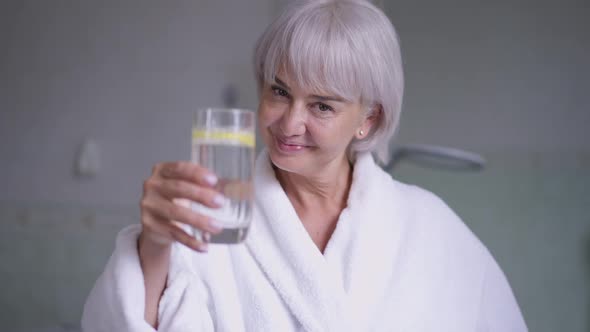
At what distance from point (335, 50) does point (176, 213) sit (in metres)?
0.60

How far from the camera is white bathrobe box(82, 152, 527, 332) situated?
111 centimetres

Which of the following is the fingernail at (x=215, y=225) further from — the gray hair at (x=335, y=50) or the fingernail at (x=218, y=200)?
the gray hair at (x=335, y=50)

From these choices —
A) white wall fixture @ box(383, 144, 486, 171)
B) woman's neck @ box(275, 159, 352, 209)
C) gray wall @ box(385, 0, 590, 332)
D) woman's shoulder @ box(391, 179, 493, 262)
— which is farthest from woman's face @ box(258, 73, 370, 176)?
gray wall @ box(385, 0, 590, 332)

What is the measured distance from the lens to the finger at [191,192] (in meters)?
0.79

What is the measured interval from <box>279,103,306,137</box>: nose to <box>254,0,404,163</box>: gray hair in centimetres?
5

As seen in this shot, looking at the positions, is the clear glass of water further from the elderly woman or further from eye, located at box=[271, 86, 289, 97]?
eye, located at box=[271, 86, 289, 97]

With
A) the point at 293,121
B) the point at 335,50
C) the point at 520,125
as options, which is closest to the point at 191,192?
the point at 293,121

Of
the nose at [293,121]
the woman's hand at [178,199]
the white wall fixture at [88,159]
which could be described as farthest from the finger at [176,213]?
the white wall fixture at [88,159]

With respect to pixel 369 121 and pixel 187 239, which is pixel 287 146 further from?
pixel 187 239

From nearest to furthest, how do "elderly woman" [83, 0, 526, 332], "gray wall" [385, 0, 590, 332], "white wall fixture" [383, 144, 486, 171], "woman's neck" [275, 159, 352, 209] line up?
"elderly woman" [83, 0, 526, 332]
"woman's neck" [275, 159, 352, 209]
"white wall fixture" [383, 144, 486, 171]
"gray wall" [385, 0, 590, 332]

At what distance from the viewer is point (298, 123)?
4.15 feet

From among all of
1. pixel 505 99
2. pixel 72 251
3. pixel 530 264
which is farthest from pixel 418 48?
pixel 72 251

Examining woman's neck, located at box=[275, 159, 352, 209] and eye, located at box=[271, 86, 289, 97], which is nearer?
eye, located at box=[271, 86, 289, 97]

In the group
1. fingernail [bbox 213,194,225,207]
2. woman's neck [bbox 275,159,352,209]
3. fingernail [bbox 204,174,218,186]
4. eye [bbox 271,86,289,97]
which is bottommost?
woman's neck [bbox 275,159,352,209]
